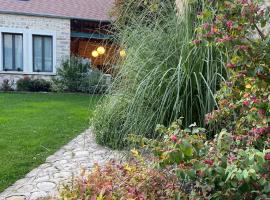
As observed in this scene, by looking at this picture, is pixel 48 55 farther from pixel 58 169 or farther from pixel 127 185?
pixel 127 185

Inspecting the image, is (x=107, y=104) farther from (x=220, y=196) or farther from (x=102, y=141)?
(x=220, y=196)

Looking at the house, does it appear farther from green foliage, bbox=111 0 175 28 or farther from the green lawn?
green foliage, bbox=111 0 175 28

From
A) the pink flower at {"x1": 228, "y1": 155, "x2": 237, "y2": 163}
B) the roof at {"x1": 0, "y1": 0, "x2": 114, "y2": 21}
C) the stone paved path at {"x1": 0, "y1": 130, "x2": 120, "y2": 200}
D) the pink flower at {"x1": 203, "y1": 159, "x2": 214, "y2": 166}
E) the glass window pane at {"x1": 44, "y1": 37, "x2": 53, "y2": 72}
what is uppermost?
the roof at {"x1": 0, "y1": 0, "x2": 114, "y2": 21}

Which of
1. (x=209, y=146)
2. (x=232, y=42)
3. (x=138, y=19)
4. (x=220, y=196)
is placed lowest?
(x=220, y=196)

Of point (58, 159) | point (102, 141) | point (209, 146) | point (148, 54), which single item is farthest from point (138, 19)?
point (209, 146)

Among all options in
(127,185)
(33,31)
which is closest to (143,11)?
(127,185)

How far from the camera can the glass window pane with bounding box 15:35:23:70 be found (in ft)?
47.7

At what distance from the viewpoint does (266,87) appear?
2.16 meters

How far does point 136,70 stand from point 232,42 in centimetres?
182

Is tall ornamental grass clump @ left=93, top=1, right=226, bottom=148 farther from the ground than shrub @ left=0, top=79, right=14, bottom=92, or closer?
farther from the ground

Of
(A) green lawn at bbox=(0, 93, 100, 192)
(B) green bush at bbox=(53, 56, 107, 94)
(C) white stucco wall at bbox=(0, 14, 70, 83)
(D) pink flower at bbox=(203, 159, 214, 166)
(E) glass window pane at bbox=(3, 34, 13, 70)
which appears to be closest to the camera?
(D) pink flower at bbox=(203, 159, 214, 166)

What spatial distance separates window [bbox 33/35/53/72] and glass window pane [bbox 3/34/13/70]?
0.97 metres

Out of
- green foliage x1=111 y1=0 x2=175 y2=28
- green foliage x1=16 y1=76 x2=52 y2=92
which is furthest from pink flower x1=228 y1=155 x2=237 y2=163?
green foliage x1=16 y1=76 x2=52 y2=92

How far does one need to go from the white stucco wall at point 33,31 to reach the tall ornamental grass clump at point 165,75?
1114cm
